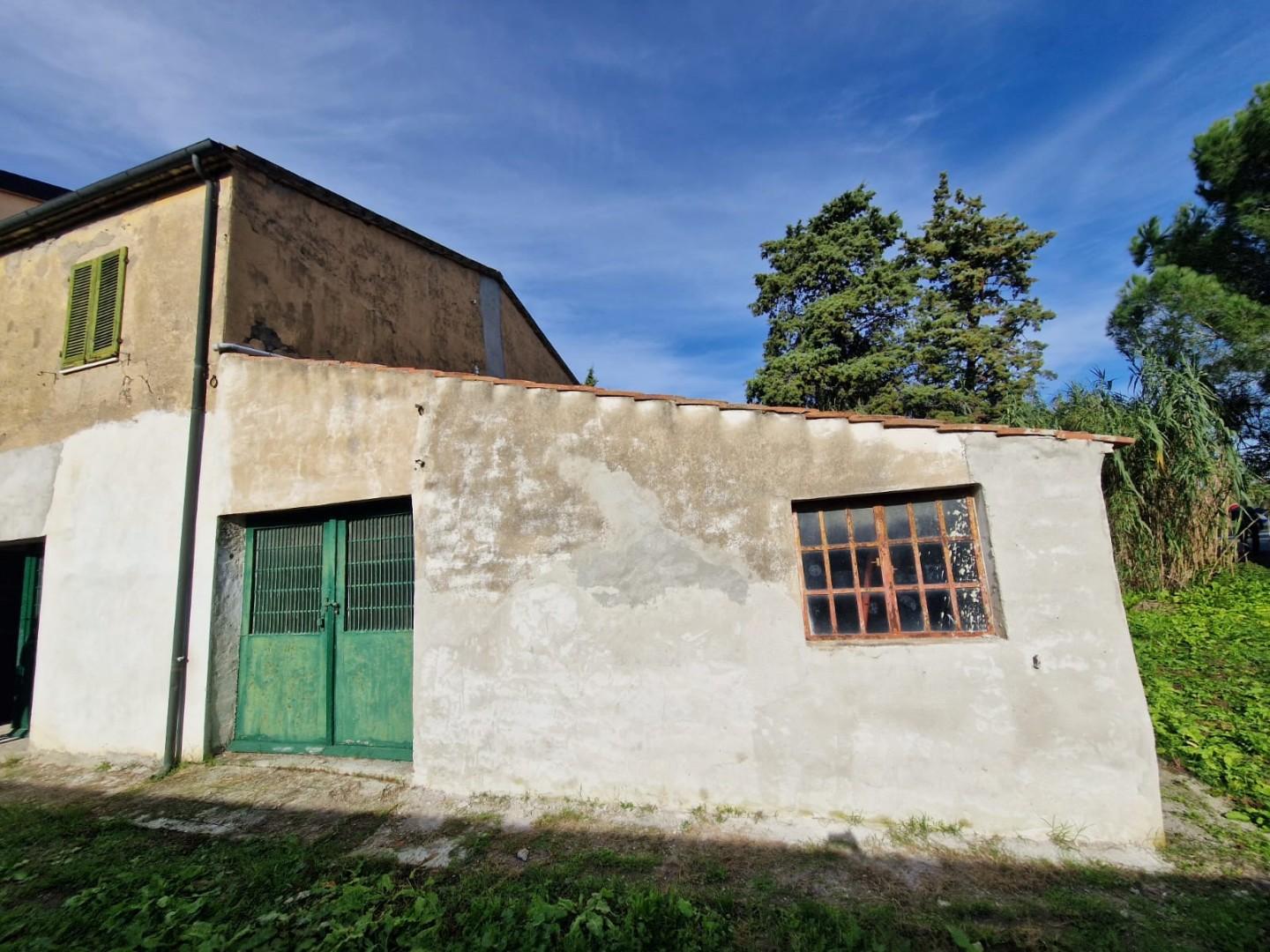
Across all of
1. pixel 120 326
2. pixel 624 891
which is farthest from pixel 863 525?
pixel 120 326

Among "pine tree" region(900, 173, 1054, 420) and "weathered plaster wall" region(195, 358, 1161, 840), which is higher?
"pine tree" region(900, 173, 1054, 420)

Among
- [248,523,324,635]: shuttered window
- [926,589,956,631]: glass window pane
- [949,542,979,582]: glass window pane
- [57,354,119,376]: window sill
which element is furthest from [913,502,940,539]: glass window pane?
[57,354,119,376]: window sill

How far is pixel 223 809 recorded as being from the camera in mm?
4871

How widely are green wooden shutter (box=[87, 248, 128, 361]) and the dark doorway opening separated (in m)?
2.68

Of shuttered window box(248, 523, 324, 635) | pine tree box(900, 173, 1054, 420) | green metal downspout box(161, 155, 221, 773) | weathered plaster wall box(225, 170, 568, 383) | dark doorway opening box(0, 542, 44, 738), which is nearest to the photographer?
green metal downspout box(161, 155, 221, 773)

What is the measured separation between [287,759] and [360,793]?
133cm

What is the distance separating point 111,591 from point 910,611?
26.2ft

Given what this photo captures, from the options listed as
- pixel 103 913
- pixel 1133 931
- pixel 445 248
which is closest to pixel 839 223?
pixel 445 248

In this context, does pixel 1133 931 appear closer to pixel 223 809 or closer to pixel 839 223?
pixel 223 809

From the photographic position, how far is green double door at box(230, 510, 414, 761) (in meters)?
5.66

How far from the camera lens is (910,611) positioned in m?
4.21

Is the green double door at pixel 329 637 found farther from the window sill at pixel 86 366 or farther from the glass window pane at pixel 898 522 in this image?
the glass window pane at pixel 898 522

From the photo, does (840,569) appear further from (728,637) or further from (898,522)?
(728,637)

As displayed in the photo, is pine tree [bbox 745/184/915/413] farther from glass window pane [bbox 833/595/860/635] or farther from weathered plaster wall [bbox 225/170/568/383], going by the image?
glass window pane [bbox 833/595/860/635]
